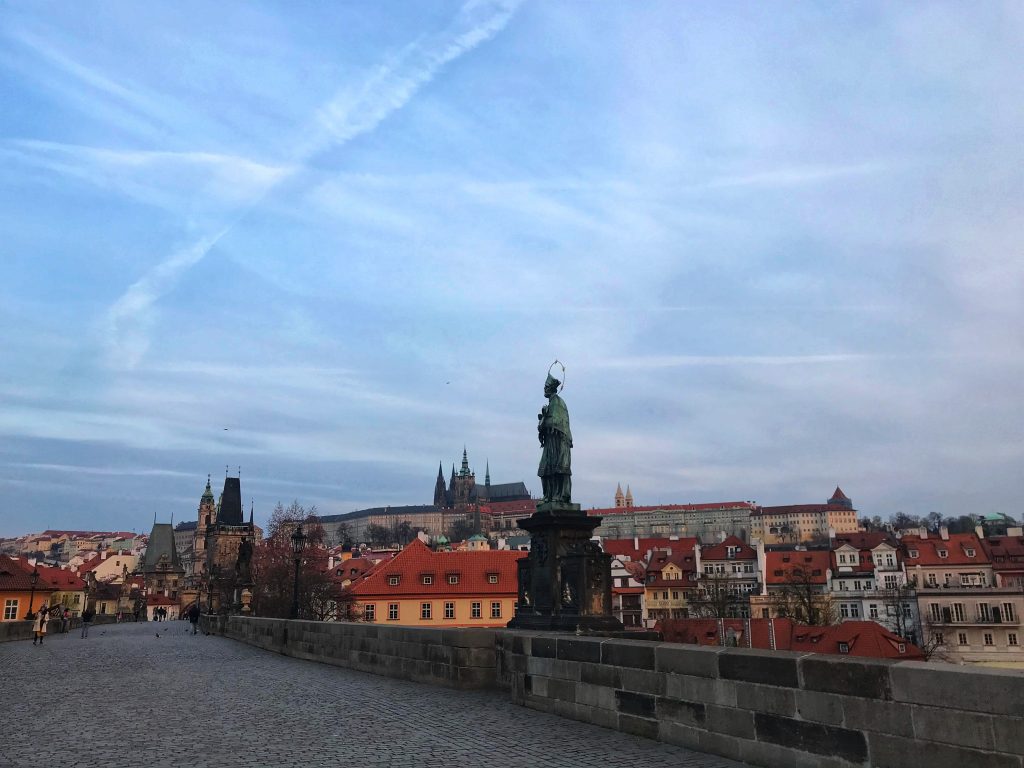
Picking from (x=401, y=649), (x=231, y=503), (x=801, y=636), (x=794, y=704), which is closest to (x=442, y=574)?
(x=801, y=636)

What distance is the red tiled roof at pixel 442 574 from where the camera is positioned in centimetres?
5328

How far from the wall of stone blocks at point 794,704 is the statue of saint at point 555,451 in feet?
26.1

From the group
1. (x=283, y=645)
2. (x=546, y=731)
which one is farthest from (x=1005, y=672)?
(x=283, y=645)

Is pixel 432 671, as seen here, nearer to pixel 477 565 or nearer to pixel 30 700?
pixel 30 700

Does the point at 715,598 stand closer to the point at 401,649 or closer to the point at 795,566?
the point at 795,566

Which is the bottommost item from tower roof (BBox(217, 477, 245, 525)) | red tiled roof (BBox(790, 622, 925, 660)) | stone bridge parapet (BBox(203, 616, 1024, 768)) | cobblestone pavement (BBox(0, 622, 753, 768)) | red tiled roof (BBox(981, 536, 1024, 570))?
red tiled roof (BBox(790, 622, 925, 660))

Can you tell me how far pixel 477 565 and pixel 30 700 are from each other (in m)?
44.8

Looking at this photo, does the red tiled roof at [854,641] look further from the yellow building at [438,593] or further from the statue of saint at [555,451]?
the statue of saint at [555,451]

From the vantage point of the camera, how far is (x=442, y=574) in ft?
178

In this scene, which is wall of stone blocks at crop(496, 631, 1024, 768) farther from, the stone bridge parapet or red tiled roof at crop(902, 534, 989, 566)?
red tiled roof at crop(902, 534, 989, 566)

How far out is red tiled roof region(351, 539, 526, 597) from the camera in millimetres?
53281

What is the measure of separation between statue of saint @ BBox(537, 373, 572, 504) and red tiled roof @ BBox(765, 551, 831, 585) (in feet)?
184

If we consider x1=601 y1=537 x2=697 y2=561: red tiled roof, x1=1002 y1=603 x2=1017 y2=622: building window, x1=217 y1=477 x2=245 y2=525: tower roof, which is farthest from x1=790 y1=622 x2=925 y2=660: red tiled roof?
x1=217 y1=477 x2=245 y2=525: tower roof

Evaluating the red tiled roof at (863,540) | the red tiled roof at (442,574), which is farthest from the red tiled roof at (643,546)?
the red tiled roof at (442,574)
